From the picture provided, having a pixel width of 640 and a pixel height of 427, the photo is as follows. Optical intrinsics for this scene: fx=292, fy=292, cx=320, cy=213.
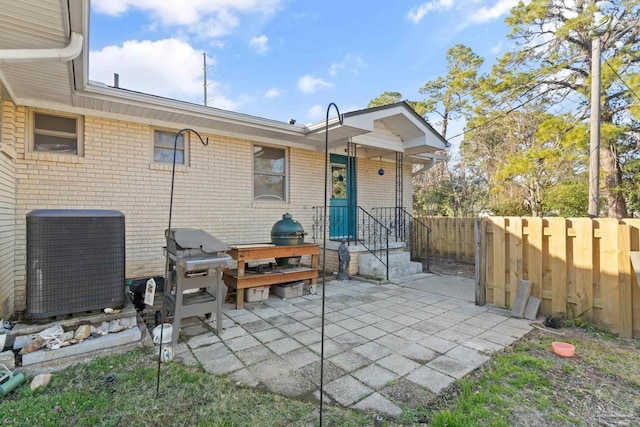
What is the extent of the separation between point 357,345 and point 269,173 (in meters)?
4.59

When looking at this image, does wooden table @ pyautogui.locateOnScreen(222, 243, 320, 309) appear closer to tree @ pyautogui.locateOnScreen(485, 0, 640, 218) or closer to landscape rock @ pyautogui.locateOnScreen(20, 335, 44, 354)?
landscape rock @ pyautogui.locateOnScreen(20, 335, 44, 354)

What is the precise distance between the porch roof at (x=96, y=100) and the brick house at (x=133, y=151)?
15 millimetres

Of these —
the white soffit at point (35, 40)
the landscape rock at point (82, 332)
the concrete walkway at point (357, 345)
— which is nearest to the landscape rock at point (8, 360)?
the landscape rock at point (82, 332)

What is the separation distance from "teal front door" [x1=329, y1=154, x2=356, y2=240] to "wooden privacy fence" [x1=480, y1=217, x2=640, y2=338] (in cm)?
389

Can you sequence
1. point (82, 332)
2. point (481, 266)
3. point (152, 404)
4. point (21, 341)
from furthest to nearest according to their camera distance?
1. point (481, 266)
2. point (82, 332)
3. point (21, 341)
4. point (152, 404)

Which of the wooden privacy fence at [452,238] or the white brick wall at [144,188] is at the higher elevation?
the white brick wall at [144,188]

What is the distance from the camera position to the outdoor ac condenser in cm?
306

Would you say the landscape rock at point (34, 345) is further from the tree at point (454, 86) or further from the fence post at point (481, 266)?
the tree at point (454, 86)

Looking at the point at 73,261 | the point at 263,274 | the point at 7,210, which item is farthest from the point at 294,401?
the point at 7,210

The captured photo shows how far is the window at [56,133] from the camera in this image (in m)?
4.41

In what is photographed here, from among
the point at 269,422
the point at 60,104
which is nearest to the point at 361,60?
the point at 60,104

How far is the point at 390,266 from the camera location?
6816mm

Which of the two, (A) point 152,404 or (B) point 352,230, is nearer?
(A) point 152,404

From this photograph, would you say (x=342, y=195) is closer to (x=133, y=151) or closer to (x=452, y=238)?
(x=452, y=238)
